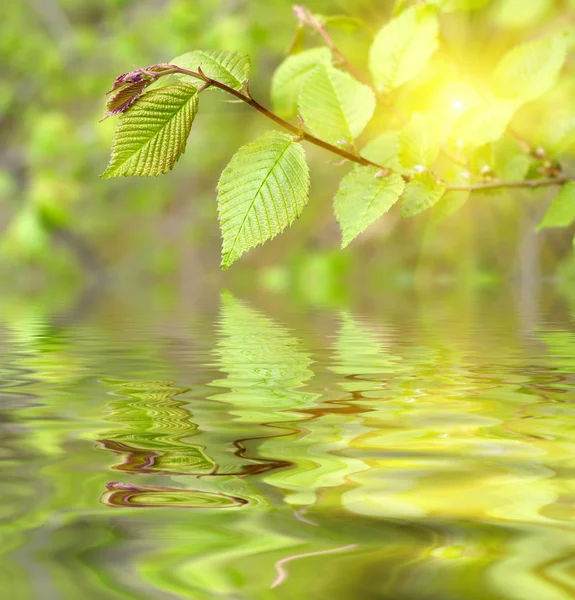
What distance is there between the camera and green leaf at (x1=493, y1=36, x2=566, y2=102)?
3.18 ft

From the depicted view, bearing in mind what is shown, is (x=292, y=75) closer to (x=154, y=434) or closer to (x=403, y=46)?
(x=403, y=46)

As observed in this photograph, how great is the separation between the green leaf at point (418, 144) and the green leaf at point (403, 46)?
14 cm

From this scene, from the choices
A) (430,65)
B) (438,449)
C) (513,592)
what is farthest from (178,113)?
(430,65)

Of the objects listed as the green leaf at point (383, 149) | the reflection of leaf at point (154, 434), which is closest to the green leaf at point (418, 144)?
the green leaf at point (383, 149)

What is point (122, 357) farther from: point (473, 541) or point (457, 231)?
point (457, 231)

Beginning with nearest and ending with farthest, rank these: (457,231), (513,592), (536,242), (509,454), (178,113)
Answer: (513,592) → (509,454) → (178,113) → (536,242) → (457,231)

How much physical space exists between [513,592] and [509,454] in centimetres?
21

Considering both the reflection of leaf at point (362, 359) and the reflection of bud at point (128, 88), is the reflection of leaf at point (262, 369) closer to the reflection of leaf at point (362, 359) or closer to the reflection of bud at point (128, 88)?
the reflection of leaf at point (362, 359)

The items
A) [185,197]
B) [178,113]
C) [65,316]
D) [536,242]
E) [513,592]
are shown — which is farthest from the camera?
[185,197]

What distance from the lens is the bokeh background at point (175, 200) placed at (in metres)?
3.91

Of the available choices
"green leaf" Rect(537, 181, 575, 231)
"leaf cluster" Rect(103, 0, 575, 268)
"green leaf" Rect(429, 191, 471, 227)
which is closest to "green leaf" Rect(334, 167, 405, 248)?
"leaf cluster" Rect(103, 0, 575, 268)

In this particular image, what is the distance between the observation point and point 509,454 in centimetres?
55

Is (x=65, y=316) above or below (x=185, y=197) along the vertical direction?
below

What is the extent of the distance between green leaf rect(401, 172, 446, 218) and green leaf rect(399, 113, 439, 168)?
0.02 meters
